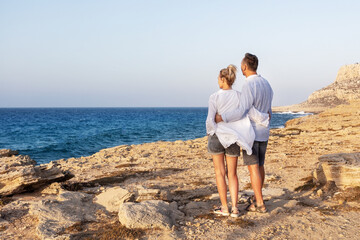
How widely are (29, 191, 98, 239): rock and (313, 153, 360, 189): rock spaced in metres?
4.41

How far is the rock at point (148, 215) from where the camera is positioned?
13.7 ft

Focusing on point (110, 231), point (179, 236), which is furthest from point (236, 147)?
point (110, 231)

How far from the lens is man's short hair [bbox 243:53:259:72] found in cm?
453

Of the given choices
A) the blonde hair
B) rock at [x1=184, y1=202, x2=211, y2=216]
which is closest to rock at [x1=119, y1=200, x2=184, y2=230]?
rock at [x1=184, y1=202, x2=211, y2=216]

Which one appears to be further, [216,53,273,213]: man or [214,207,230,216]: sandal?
[214,207,230,216]: sandal

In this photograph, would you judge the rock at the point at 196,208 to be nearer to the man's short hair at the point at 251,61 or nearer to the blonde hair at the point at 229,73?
the blonde hair at the point at 229,73

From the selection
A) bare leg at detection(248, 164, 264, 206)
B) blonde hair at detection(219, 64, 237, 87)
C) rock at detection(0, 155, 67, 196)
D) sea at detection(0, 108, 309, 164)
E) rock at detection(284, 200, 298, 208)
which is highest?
blonde hair at detection(219, 64, 237, 87)

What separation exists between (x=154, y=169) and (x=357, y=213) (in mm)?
5601

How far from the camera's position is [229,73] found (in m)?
4.31

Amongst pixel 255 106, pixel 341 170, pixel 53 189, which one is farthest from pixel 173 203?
pixel 341 170

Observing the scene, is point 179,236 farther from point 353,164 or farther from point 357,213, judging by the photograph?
point 353,164

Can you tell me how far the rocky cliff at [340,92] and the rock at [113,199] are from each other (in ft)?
268

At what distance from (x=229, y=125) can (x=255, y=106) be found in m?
0.52

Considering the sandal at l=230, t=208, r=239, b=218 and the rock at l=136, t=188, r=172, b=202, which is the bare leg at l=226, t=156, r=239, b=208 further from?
the rock at l=136, t=188, r=172, b=202
